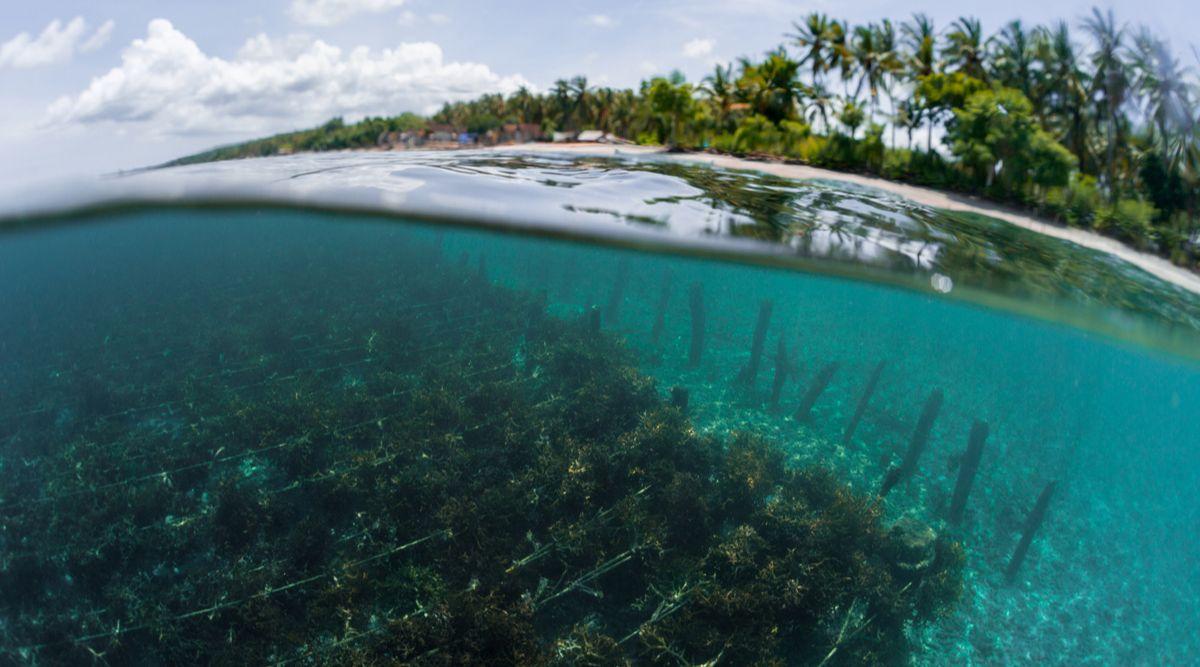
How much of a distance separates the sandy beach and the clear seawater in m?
0.34

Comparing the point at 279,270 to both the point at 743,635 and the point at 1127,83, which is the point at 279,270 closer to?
the point at 743,635

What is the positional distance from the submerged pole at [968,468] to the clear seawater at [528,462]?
36cm

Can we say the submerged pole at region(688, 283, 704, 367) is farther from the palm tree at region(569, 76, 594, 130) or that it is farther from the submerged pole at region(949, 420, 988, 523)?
the palm tree at region(569, 76, 594, 130)

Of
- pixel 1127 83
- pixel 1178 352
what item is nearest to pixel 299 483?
pixel 1178 352

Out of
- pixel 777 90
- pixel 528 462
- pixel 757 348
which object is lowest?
pixel 528 462

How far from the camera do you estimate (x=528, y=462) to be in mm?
8805

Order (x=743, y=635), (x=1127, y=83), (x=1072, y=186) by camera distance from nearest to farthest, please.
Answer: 1. (x=743, y=635)
2. (x=1072, y=186)
3. (x=1127, y=83)

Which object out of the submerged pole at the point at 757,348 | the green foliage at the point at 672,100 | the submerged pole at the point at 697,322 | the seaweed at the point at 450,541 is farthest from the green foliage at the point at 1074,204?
the green foliage at the point at 672,100

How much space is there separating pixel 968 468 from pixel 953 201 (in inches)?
216

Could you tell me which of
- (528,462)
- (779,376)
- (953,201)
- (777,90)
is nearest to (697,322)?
(779,376)

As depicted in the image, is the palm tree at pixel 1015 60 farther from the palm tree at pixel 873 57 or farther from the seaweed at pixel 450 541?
the seaweed at pixel 450 541

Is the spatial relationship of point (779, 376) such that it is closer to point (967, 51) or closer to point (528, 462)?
point (528, 462)

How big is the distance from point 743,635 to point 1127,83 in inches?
842

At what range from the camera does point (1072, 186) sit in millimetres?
12945
